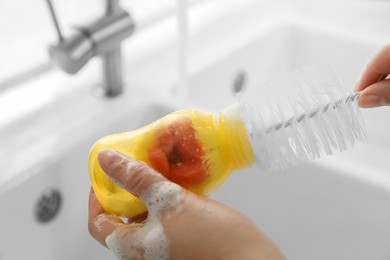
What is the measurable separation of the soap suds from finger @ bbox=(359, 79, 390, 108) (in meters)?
0.22

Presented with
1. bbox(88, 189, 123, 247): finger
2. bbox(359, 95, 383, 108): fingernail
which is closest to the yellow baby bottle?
bbox(88, 189, 123, 247): finger

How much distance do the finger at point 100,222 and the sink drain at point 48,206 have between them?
22cm

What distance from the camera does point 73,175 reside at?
708 millimetres

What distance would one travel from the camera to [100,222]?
45cm

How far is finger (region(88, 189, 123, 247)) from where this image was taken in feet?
1.45

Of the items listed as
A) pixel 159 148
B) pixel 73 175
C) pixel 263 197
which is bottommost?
pixel 263 197

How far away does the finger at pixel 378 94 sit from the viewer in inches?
20.6

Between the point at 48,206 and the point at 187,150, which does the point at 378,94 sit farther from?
the point at 48,206

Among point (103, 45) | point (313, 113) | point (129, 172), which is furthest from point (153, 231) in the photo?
point (103, 45)

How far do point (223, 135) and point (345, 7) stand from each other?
0.83m

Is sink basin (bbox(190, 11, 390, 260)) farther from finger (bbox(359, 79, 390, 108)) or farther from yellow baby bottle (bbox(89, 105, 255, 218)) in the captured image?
yellow baby bottle (bbox(89, 105, 255, 218))

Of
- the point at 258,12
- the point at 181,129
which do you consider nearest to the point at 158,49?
the point at 258,12

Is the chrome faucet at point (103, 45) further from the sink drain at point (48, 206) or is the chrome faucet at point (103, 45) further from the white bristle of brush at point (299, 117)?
the white bristle of brush at point (299, 117)

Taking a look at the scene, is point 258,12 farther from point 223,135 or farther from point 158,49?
point 223,135
